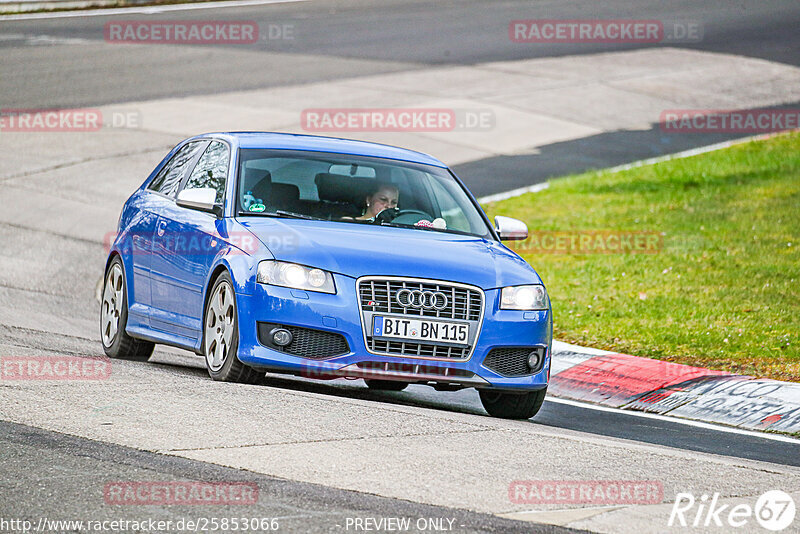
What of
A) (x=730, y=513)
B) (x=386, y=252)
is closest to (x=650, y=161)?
(x=386, y=252)

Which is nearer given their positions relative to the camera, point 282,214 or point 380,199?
point 282,214

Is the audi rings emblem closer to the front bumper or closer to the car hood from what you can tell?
the car hood

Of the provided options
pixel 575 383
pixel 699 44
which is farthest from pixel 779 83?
pixel 575 383

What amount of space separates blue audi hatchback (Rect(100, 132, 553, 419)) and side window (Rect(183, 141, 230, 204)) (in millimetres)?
18

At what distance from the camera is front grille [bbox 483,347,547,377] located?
8.44 meters

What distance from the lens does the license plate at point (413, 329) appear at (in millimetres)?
8125

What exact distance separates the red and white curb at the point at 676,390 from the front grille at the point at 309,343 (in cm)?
296

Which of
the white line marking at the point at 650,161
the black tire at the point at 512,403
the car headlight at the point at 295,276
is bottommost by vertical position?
the white line marking at the point at 650,161

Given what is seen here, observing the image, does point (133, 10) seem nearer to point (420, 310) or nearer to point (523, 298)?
point (523, 298)

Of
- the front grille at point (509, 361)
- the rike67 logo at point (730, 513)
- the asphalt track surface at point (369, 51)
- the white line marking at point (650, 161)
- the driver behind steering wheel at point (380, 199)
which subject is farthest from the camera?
the asphalt track surface at point (369, 51)

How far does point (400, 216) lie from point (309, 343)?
155 cm

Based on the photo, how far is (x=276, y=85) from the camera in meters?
26.9

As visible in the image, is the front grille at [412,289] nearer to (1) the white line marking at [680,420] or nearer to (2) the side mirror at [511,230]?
(2) the side mirror at [511,230]

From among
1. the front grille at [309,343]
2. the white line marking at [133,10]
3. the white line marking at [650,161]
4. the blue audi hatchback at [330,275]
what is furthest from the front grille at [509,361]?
the white line marking at [133,10]
